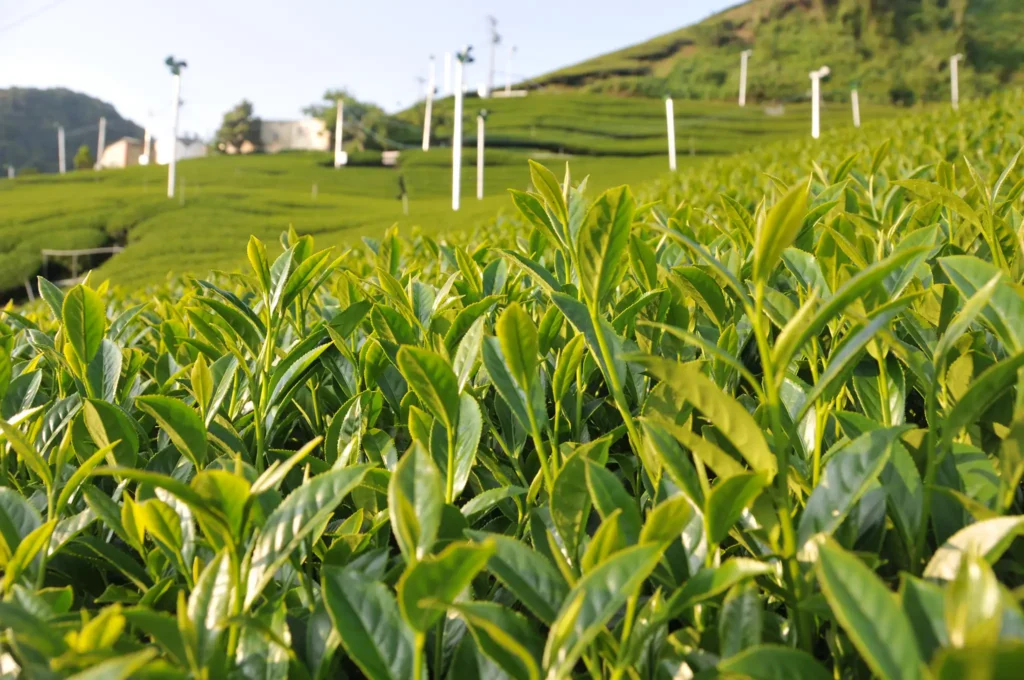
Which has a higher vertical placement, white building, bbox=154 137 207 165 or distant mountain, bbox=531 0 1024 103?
distant mountain, bbox=531 0 1024 103

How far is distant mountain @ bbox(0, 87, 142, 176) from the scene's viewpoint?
339ft

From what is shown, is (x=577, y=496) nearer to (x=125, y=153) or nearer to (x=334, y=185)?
(x=334, y=185)

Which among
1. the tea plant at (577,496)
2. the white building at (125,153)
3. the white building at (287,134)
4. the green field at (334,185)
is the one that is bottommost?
the tea plant at (577,496)

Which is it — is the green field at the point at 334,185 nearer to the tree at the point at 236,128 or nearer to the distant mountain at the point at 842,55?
the distant mountain at the point at 842,55

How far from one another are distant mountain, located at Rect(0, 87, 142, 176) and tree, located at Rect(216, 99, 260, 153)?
46.2 m

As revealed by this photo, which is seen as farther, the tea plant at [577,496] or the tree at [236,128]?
the tree at [236,128]

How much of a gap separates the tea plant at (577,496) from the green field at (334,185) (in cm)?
1233

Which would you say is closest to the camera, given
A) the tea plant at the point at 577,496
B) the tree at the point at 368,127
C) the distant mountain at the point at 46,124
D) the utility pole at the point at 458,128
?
the tea plant at the point at 577,496

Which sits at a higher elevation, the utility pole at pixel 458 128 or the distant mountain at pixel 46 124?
the distant mountain at pixel 46 124

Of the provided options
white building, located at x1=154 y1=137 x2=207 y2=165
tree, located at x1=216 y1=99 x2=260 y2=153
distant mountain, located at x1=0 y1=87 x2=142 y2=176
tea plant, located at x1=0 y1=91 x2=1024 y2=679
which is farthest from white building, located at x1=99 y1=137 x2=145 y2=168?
tea plant, located at x1=0 y1=91 x2=1024 y2=679

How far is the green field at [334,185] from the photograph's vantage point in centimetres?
2575

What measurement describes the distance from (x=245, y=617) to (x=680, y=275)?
0.65 m

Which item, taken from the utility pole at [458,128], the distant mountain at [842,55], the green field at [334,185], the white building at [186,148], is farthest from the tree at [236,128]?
the utility pole at [458,128]

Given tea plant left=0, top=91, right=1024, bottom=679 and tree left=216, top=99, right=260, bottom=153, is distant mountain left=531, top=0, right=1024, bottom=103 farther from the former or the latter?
tea plant left=0, top=91, right=1024, bottom=679
